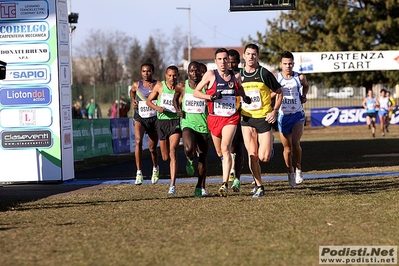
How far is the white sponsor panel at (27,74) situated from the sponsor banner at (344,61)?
24.5 metres

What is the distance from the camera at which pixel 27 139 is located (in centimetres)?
1783

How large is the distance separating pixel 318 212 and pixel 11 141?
28.6 ft

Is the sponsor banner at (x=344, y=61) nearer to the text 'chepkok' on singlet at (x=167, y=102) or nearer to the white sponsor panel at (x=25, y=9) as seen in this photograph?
the white sponsor panel at (x=25, y=9)

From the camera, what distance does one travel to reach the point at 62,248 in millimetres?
8617

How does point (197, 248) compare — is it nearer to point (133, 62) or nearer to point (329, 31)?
point (329, 31)

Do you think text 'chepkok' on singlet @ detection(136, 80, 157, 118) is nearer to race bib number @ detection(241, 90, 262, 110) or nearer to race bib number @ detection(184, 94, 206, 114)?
race bib number @ detection(184, 94, 206, 114)

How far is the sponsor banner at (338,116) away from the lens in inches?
1893

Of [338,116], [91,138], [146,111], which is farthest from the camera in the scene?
[338,116]

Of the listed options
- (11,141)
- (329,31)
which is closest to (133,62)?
(329,31)

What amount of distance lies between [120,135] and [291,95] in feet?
46.3

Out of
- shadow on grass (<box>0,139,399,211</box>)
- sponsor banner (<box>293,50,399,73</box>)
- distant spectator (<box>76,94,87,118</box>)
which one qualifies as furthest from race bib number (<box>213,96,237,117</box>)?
sponsor banner (<box>293,50,399,73</box>)

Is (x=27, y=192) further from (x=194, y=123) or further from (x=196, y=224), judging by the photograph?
(x=196, y=224)

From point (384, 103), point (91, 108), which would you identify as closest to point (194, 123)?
point (91, 108)

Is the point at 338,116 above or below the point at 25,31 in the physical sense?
below
